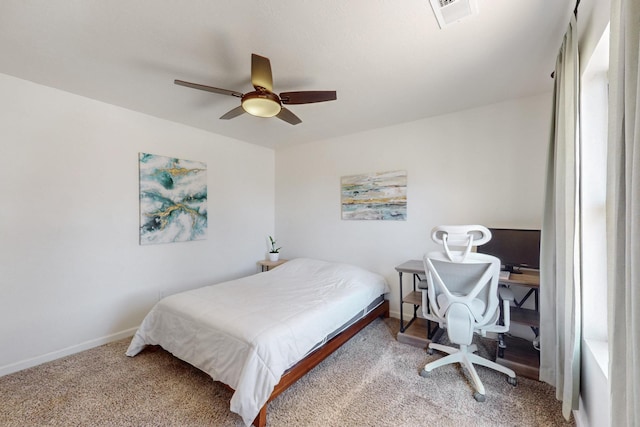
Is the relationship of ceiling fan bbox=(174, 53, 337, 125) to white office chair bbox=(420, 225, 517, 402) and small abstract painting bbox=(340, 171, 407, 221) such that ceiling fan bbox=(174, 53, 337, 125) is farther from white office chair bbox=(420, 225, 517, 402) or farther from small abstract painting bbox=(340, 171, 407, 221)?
small abstract painting bbox=(340, 171, 407, 221)

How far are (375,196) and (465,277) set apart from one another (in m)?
1.75

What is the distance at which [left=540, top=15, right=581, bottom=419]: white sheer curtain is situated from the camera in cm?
150

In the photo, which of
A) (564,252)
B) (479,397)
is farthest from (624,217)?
(479,397)

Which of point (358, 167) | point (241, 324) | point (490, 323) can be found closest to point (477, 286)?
point (490, 323)

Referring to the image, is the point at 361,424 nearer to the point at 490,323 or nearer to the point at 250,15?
the point at 490,323

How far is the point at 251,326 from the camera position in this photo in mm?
1871

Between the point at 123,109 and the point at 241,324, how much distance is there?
2.66m

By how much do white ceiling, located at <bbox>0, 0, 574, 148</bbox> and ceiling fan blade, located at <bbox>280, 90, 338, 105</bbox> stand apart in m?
0.23

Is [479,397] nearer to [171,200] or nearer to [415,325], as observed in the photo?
[415,325]

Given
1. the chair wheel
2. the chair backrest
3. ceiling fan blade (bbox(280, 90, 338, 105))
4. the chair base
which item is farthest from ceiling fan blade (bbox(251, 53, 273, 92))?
the chair wheel

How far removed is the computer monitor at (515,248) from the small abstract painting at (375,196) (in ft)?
3.45

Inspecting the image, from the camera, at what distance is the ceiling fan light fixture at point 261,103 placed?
195 centimetres

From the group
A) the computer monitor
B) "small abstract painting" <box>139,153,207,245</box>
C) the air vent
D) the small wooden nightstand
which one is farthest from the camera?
the small wooden nightstand

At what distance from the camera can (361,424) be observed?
1712mm
